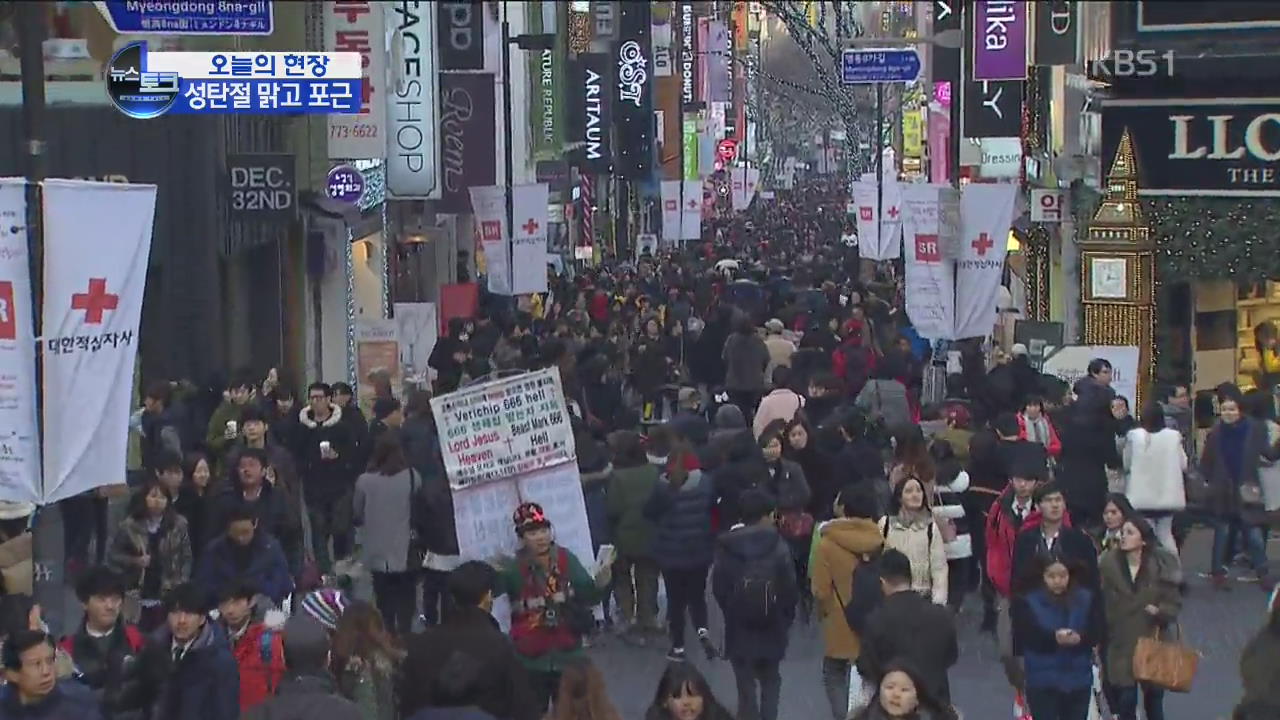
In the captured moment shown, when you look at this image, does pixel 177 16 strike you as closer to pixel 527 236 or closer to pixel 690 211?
pixel 527 236

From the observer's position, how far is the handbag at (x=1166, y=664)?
1030cm

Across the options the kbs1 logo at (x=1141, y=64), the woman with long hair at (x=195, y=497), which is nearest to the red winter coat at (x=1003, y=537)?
the woman with long hair at (x=195, y=497)

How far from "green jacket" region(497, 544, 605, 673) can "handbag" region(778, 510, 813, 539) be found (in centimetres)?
329

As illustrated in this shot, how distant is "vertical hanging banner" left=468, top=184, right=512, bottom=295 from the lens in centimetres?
2897

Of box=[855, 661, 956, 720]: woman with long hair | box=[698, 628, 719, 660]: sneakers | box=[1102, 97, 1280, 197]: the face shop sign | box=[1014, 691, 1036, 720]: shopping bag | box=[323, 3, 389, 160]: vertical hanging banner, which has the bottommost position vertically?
box=[698, 628, 719, 660]: sneakers

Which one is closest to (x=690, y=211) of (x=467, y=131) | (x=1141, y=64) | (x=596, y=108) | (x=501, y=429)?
(x=596, y=108)

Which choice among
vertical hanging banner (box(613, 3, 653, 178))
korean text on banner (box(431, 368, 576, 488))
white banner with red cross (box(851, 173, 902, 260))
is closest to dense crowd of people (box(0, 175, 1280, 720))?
korean text on banner (box(431, 368, 576, 488))

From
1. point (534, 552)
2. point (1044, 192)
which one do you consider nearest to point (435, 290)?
point (1044, 192)

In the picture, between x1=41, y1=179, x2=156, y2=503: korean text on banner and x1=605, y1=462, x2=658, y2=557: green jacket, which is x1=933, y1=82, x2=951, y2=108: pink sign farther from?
x1=41, y1=179, x2=156, y2=503: korean text on banner

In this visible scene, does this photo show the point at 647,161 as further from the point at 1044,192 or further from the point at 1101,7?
the point at 1101,7

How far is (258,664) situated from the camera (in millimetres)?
8938

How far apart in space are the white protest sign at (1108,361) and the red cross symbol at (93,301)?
1022cm

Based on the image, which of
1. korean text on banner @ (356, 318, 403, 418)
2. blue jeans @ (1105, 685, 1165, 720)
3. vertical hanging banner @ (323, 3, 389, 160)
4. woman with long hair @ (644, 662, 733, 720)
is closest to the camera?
woman with long hair @ (644, 662, 733, 720)

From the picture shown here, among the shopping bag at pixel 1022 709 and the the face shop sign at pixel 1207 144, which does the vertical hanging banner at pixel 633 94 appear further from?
the the face shop sign at pixel 1207 144
